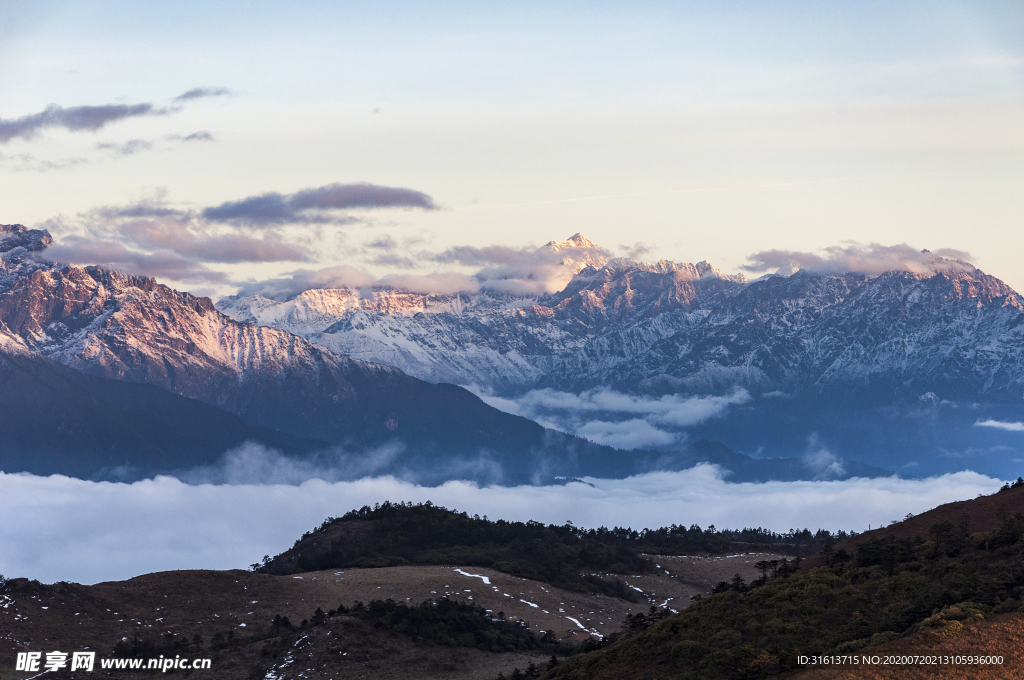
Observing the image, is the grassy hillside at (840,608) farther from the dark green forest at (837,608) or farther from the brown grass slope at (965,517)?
the brown grass slope at (965,517)

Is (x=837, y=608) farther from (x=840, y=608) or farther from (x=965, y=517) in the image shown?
(x=965, y=517)

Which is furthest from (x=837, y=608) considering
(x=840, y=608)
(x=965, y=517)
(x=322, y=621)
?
(x=322, y=621)

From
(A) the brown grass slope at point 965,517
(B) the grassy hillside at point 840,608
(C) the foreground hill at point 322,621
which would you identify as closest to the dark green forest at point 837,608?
(B) the grassy hillside at point 840,608

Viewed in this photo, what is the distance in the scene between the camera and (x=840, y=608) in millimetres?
95625

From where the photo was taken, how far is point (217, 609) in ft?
516

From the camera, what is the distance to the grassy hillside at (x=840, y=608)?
3371 inches

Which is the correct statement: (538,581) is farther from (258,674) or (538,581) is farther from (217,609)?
(258,674)

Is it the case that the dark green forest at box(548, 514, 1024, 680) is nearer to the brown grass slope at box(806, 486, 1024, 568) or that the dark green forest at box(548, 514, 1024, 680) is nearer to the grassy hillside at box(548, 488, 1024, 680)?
the grassy hillside at box(548, 488, 1024, 680)

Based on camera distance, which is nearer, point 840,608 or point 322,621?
Answer: point 840,608

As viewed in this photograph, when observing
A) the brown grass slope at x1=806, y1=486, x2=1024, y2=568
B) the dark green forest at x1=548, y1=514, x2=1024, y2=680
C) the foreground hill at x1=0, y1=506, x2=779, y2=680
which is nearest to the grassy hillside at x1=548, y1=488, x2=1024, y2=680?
the dark green forest at x1=548, y1=514, x2=1024, y2=680

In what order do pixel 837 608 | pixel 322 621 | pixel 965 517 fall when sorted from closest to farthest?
pixel 837 608 < pixel 965 517 < pixel 322 621

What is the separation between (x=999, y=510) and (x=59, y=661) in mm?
96954

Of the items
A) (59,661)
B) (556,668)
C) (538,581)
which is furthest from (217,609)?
(556,668)

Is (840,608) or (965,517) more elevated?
(965,517)
